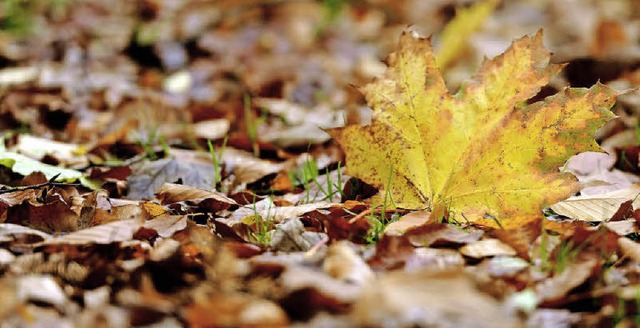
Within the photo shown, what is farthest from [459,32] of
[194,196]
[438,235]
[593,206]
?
[438,235]

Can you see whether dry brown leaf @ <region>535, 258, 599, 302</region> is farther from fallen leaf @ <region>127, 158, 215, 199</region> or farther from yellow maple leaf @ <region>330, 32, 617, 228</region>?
fallen leaf @ <region>127, 158, 215, 199</region>

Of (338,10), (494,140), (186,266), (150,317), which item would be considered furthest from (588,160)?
(338,10)

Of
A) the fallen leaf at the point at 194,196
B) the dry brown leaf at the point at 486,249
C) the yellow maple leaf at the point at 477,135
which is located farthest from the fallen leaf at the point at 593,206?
the fallen leaf at the point at 194,196

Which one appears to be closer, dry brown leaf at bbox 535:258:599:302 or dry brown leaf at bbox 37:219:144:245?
dry brown leaf at bbox 535:258:599:302

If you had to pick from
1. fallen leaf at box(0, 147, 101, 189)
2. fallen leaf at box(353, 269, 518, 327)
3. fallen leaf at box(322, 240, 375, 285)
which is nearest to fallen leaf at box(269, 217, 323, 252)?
fallen leaf at box(322, 240, 375, 285)

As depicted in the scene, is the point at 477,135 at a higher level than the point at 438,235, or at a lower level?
higher

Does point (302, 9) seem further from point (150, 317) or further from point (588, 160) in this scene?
point (150, 317)

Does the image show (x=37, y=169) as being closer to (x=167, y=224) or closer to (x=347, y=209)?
(x=167, y=224)

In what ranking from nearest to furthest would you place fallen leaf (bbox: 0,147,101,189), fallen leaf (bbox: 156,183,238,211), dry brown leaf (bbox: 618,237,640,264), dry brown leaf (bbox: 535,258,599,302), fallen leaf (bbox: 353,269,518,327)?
1. fallen leaf (bbox: 353,269,518,327)
2. dry brown leaf (bbox: 535,258,599,302)
3. dry brown leaf (bbox: 618,237,640,264)
4. fallen leaf (bbox: 156,183,238,211)
5. fallen leaf (bbox: 0,147,101,189)

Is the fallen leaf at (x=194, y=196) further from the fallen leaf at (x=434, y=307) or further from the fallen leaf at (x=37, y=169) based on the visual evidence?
the fallen leaf at (x=434, y=307)
